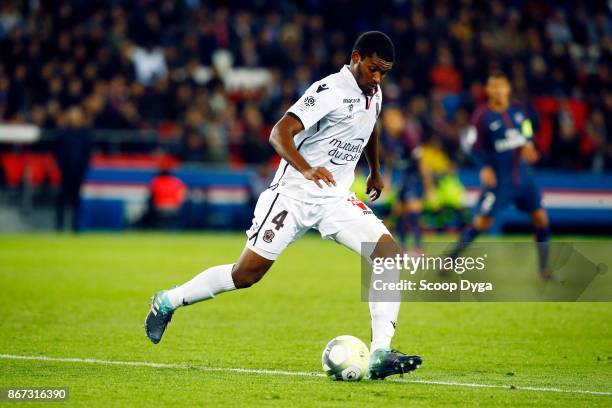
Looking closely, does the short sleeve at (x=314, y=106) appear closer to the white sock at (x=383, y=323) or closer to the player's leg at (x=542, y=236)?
the white sock at (x=383, y=323)

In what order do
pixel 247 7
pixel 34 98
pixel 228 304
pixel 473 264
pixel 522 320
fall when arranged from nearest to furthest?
pixel 522 320 → pixel 228 304 → pixel 473 264 → pixel 34 98 → pixel 247 7

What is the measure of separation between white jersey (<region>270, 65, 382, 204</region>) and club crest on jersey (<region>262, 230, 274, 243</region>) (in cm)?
28

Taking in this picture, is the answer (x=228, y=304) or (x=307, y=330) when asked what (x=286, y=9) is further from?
(x=307, y=330)

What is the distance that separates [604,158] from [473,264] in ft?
35.1

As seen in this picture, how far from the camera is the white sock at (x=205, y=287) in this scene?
7.54 metres

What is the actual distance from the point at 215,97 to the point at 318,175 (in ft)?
55.7

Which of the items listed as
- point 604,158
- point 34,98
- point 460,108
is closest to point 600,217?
point 604,158

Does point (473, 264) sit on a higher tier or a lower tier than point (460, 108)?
lower

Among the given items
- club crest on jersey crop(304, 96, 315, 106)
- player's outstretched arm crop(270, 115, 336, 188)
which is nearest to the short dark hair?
club crest on jersey crop(304, 96, 315, 106)

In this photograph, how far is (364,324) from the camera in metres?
9.90

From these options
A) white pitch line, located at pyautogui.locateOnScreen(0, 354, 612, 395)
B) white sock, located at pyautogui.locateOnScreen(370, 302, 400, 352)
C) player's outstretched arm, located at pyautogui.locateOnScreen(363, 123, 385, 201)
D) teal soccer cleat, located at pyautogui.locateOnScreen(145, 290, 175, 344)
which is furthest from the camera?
player's outstretched arm, located at pyautogui.locateOnScreen(363, 123, 385, 201)

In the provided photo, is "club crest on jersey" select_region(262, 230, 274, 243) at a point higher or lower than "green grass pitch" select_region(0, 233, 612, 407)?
higher

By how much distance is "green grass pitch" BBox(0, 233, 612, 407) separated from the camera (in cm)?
647

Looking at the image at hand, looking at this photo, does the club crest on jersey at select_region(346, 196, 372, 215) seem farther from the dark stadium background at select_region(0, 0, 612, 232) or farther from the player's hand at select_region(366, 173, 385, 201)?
the dark stadium background at select_region(0, 0, 612, 232)
